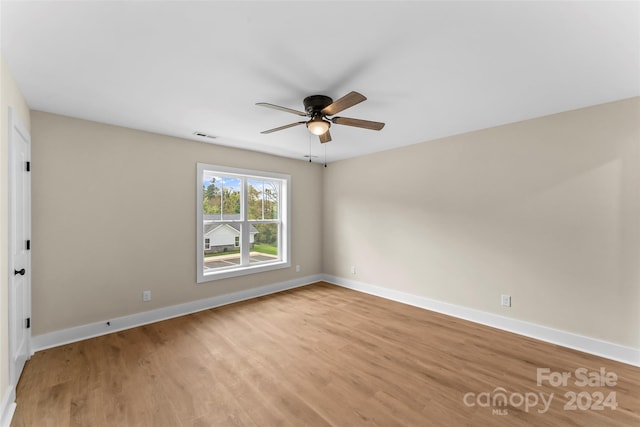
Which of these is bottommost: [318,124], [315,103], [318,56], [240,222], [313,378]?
[313,378]

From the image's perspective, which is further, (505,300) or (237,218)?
(237,218)

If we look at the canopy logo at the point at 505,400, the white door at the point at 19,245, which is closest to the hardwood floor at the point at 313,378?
the canopy logo at the point at 505,400

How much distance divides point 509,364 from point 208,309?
12.0 ft

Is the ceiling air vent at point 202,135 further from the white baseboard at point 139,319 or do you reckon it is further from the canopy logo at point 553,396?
the canopy logo at point 553,396

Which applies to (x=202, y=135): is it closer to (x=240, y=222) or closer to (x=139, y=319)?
(x=240, y=222)

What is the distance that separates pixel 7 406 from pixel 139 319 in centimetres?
154

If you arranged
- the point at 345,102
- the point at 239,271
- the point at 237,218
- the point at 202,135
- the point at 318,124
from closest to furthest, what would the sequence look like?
1. the point at 345,102
2. the point at 318,124
3. the point at 202,135
4. the point at 239,271
5. the point at 237,218

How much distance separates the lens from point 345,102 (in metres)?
2.08

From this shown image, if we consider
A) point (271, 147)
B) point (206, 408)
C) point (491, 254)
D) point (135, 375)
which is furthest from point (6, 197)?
point (491, 254)

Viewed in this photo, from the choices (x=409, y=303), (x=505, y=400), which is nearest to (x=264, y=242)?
(x=409, y=303)

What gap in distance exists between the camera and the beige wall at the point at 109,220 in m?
2.79

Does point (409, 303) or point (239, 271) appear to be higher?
point (239, 271)

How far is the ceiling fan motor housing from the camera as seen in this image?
2.37m

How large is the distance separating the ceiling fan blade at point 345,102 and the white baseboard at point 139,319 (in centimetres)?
321
